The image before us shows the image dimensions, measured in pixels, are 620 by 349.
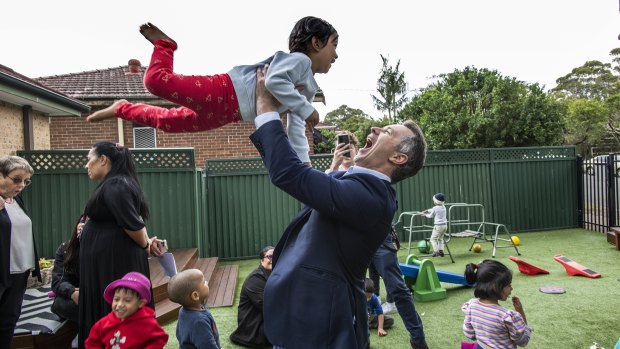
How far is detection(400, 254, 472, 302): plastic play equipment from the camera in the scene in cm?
571

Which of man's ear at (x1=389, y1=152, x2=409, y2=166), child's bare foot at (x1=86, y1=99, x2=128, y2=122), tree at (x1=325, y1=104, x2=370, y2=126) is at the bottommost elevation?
man's ear at (x1=389, y1=152, x2=409, y2=166)

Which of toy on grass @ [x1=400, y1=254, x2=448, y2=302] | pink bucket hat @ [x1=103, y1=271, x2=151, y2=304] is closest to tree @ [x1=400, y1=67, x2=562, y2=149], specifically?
toy on grass @ [x1=400, y1=254, x2=448, y2=302]

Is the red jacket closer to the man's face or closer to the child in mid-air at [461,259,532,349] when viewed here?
the man's face

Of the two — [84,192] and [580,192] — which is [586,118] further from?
[84,192]

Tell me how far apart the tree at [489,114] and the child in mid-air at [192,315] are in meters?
14.4

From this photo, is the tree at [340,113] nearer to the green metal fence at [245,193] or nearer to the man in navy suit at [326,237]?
the green metal fence at [245,193]

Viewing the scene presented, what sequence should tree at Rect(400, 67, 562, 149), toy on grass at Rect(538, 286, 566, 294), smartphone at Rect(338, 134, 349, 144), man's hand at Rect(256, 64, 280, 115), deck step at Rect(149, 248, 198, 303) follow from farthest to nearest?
tree at Rect(400, 67, 562, 149) < toy on grass at Rect(538, 286, 566, 294) < deck step at Rect(149, 248, 198, 303) < smartphone at Rect(338, 134, 349, 144) < man's hand at Rect(256, 64, 280, 115)

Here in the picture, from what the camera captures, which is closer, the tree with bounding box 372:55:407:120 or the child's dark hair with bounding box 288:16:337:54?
the child's dark hair with bounding box 288:16:337:54

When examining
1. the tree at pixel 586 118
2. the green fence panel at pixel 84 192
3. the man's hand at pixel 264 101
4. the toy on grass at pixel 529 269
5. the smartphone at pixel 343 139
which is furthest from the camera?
the tree at pixel 586 118

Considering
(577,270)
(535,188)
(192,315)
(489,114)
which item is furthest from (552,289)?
(489,114)

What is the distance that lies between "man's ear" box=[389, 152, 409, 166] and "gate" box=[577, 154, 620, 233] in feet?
35.2

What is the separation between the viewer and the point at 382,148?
5.05ft

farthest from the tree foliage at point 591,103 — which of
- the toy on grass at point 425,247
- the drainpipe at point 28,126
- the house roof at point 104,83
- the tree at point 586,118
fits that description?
the drainpipe at point 28,126

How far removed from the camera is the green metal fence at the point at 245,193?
311 inches
